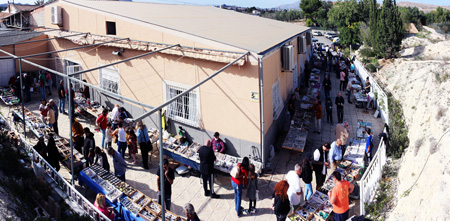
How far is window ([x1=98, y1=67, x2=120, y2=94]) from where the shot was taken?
1310 cm

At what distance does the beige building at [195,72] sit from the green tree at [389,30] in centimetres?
1181

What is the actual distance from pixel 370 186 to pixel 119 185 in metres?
6.26

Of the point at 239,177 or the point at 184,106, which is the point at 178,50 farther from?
the point at 239,177

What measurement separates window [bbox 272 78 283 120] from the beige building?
1 centimetres

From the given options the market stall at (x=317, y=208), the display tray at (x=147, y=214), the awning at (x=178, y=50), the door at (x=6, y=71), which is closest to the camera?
the display tray at (x=147, y=214)

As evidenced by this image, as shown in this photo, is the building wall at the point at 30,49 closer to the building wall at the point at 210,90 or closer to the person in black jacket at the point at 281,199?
the building wall at the point at 210,90

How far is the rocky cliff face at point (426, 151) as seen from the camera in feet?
19.5

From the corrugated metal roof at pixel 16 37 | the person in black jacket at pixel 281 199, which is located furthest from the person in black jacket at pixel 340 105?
the corrugated metal roof at pixel 16 37

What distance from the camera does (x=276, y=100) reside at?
11.5 meters

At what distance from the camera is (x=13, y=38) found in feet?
53.5

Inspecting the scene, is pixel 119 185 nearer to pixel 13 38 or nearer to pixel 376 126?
pixel 376 126

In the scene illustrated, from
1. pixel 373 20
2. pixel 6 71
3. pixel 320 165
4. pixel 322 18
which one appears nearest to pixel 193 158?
pixel 320 165

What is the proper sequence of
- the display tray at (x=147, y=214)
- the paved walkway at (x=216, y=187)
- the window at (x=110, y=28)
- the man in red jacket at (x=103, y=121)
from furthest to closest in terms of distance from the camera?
the window at (x=110, y=28), the man in red jacket at (x=103, y=121), the paved walkway at (x=216, y=187), the display tray at (x=147, y=214)

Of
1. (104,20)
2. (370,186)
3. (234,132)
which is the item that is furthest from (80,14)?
(370,186)
